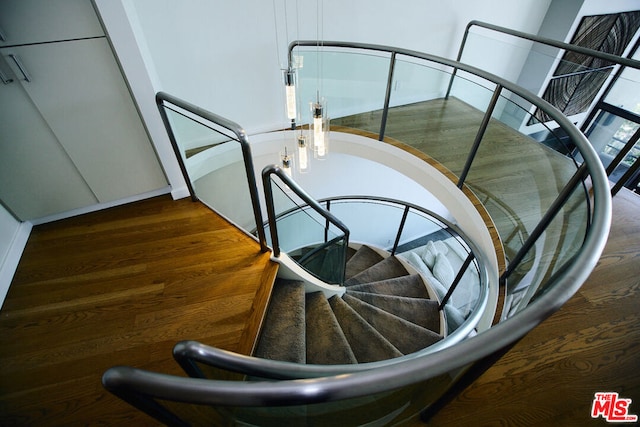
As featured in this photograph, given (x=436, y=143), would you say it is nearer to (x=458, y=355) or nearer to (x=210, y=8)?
(x=210, y=8)

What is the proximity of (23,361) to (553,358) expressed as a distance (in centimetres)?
274

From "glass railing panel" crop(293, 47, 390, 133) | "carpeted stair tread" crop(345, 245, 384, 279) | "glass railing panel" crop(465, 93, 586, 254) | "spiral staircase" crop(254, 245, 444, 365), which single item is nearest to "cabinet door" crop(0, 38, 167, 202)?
"spiral staircase" crop(254, 245, 444, 365)

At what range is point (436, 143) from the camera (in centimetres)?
304

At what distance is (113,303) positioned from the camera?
1742mm

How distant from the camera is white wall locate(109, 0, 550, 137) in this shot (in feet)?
8.90

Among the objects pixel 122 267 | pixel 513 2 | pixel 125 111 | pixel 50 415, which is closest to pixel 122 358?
pixel 50 415

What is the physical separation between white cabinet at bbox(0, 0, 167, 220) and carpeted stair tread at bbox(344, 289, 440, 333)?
2477mm

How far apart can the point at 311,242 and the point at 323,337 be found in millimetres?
898

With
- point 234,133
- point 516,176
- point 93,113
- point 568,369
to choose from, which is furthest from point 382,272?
point 93,113

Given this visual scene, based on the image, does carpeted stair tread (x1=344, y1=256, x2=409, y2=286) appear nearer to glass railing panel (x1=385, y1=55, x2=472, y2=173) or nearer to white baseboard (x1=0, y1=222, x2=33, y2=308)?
glass railing panel (x1=385, y1=55, x2=472, y2=173)

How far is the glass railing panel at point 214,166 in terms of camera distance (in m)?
1.95

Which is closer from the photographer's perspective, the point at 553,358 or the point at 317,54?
the point at 553,358

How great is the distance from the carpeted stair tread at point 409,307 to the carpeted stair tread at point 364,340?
0.70 m

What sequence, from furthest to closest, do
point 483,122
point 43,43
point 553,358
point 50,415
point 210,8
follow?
point 210,8 → point 483,122 → point 43,43 → point 553,358 → point 50,415
